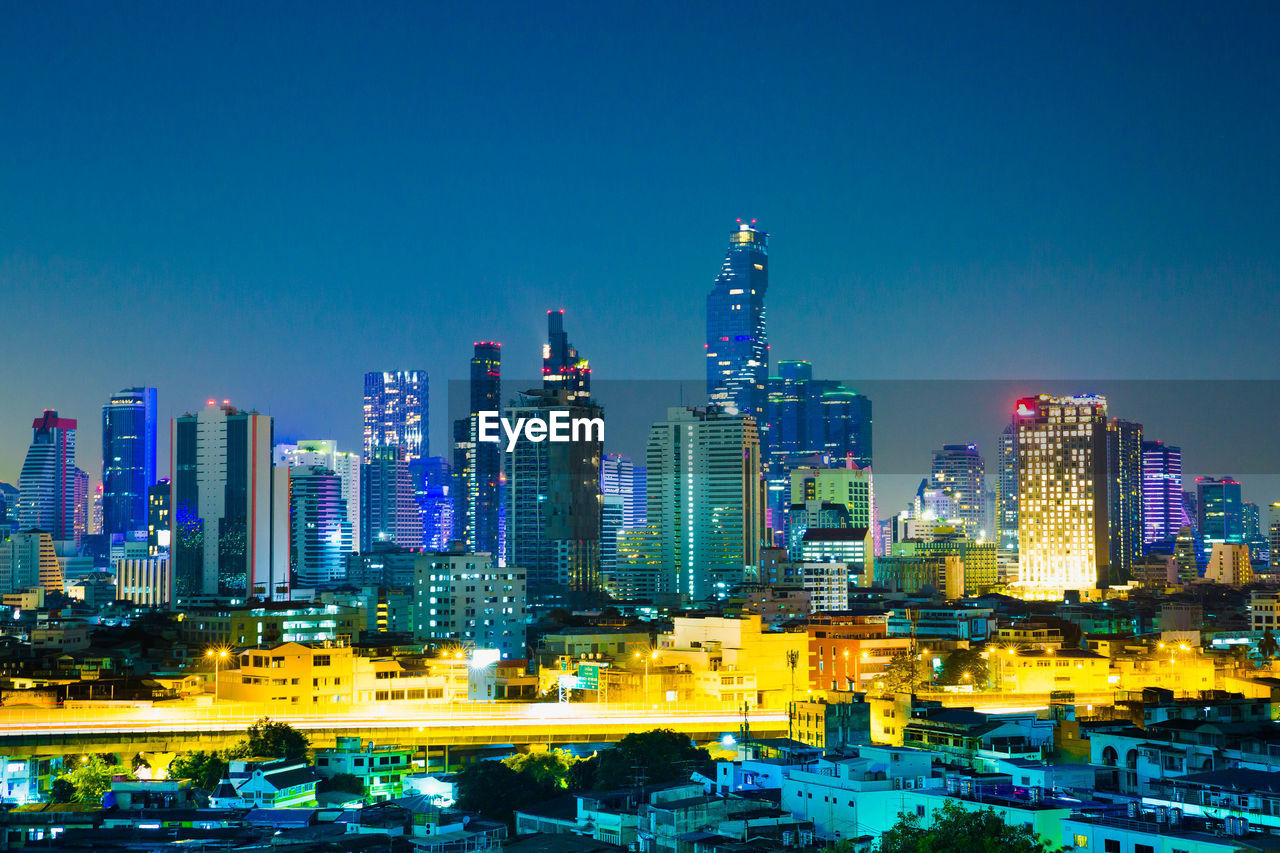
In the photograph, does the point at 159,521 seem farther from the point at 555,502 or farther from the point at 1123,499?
the point at 1123,499

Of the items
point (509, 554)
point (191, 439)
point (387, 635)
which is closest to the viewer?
point (387, 635)

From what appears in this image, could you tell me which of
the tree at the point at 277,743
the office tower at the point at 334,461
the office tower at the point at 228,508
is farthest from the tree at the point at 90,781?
the office tower at the point at 334,461

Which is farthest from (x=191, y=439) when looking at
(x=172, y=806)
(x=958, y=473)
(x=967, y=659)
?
(x=958, y=473)

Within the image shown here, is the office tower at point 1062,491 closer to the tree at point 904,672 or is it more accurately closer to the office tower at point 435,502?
the office tower at point 435,502

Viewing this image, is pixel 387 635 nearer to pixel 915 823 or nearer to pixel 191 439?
pixel 191 439

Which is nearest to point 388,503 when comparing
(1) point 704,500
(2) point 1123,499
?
(1) point 704,500

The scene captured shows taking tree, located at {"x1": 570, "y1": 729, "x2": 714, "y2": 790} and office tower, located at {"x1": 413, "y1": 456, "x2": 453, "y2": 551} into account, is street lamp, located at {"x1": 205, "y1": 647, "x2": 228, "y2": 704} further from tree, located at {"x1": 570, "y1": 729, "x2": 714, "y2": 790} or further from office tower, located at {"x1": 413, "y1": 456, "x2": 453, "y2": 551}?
office tower, located at {"x1": 413, "y1": 456, "x2": 453, "y2": 551}
